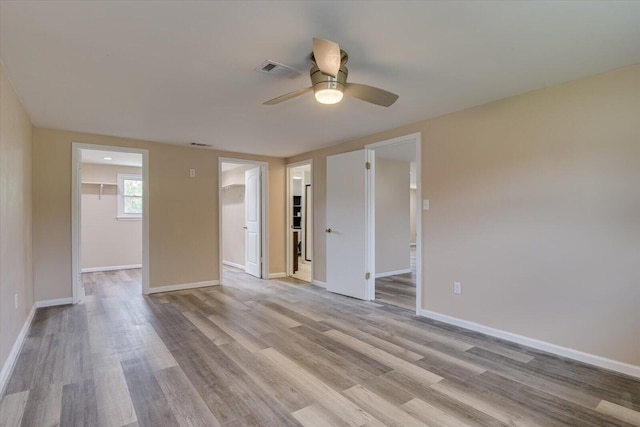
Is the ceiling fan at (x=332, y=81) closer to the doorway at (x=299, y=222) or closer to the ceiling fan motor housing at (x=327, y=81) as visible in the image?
the ceiling fan motor housing at (x=327, y=81)

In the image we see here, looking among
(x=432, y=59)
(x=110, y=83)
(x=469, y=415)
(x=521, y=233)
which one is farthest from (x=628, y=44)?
(x=110, y=83)

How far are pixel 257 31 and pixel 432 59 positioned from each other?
1211mm

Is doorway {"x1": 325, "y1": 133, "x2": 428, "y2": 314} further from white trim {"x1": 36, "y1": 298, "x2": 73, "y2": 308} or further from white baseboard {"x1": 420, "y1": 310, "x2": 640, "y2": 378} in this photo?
white trim {"x1": 36, "y1": 298, "x2": 73, "y2": 308}

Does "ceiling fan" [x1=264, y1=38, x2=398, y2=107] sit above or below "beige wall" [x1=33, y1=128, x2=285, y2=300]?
above

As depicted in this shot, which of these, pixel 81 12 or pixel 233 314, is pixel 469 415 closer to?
pixel 233 314

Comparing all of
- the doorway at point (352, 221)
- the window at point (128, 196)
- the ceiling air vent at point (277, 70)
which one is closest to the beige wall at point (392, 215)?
the doorway at point (352, 221)

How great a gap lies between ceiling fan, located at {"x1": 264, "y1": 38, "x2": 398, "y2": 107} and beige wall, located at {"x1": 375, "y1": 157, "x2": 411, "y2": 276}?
3.88m

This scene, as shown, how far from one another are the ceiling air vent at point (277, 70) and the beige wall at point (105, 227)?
599 cm

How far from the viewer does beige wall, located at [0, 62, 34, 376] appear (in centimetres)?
233

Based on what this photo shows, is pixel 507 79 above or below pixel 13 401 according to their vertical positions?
above

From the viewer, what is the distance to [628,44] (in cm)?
204

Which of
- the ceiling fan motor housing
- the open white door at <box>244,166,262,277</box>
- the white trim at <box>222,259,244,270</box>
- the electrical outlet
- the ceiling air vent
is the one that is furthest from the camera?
the white trim at <box>222,259,244,270</box>

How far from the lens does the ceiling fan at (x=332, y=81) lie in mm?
1740

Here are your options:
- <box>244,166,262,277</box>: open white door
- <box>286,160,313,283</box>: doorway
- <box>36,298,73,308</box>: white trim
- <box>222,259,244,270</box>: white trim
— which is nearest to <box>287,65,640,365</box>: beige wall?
<box>286,160,313,283</box>: doorway
